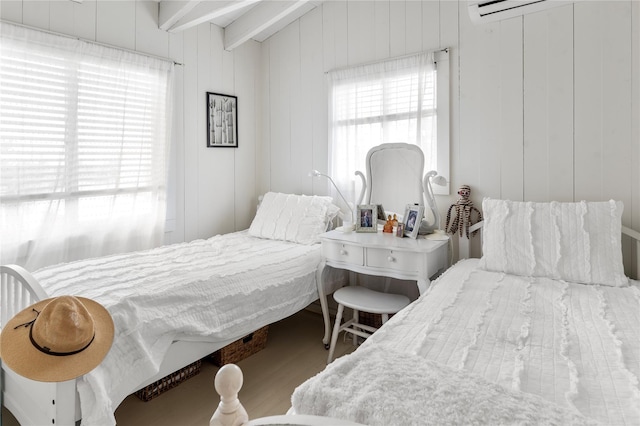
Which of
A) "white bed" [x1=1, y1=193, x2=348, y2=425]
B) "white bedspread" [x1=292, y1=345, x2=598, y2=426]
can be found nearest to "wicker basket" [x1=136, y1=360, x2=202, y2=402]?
"white bed" [x1=1, y1=193, x2=348, y2=425]

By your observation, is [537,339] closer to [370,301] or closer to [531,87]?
[370,301]

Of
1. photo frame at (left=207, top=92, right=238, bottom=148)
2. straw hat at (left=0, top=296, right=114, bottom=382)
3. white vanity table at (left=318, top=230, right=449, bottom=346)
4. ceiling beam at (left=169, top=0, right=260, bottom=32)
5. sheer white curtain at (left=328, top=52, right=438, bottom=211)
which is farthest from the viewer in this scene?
photo frame at (left=207, top=92, right=238, bottom=148)

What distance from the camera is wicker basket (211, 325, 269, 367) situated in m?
2.55

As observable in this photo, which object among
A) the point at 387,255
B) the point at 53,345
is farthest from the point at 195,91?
the point at 53,345

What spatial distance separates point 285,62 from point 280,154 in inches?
33.0

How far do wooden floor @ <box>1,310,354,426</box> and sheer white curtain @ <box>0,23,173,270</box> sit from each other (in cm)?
108

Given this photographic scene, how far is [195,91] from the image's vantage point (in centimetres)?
332

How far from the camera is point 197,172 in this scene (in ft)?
11.1

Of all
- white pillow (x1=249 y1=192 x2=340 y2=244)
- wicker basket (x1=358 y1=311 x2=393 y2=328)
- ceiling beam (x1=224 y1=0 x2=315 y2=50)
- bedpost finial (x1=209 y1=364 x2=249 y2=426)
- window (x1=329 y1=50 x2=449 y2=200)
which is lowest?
wicker basket (x1=358 y1=311 x2=393 y2=328)

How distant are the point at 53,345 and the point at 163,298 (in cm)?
99

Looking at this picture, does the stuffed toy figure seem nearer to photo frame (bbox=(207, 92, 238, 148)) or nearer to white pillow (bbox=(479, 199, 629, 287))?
white pillow (bbox=(479, 199, 629, 287))

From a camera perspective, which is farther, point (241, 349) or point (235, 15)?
point (235, 15)

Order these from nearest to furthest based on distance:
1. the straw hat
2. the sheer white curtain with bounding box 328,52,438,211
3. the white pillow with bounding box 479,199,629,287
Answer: the straw hat → the white pillow with bounding box 479,199,629,287 → the sheer white curtain with bounding box 328,52,438,211

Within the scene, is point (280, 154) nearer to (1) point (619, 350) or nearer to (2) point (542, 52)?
(2) point (542, 52)
